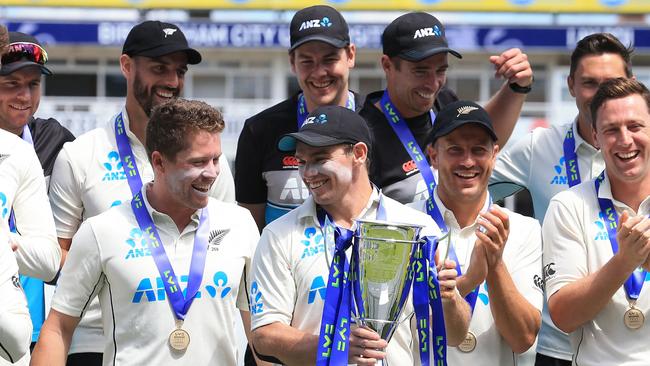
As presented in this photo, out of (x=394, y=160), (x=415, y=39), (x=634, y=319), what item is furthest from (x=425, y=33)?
(x=634, y=319)

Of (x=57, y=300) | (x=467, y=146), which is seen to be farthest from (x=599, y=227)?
(x=57, y=300)

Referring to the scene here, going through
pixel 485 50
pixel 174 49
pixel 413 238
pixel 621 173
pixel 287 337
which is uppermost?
pixel 485 50

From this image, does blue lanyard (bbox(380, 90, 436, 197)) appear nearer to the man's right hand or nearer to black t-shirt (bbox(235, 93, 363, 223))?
black t-shirt (bbox(235, 93, 363, 223))

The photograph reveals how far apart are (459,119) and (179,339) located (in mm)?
1470

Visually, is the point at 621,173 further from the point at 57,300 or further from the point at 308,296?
the point at 57,300

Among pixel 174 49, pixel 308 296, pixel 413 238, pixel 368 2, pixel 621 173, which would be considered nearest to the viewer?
pixel 413 238

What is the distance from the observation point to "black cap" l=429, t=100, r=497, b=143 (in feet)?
16.8

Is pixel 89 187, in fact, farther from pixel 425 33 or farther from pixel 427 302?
pixel 427 302

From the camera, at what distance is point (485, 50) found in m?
41.0

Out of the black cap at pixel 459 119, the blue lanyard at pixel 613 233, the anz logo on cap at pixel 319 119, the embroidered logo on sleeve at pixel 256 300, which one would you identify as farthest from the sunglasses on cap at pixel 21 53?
the blue lanyard at pixel 613 233

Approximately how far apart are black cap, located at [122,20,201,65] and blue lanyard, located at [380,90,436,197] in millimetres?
986

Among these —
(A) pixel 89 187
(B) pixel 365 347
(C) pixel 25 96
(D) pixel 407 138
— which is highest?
(C) pixel 25 96

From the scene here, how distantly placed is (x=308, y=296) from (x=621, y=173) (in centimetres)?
142

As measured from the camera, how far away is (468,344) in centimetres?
499
